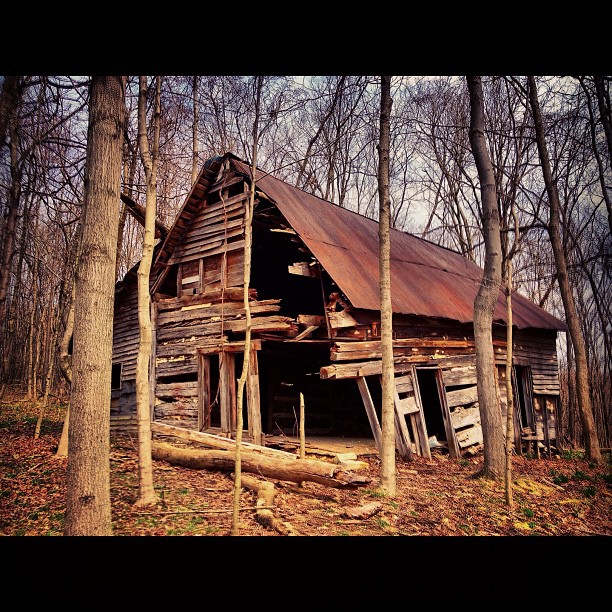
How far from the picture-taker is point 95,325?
4.23 metres

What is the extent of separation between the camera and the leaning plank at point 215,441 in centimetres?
720

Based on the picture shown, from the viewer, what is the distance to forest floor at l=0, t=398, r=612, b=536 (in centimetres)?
515

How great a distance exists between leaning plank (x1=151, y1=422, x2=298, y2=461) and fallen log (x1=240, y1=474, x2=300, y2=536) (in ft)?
1.95

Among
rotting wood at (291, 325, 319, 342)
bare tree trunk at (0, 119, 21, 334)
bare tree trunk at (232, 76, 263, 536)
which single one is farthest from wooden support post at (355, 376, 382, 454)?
bare tree trunk at (0, 119, 21, 334)

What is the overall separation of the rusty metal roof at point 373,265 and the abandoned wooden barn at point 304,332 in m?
0.06

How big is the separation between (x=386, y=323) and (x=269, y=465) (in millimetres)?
2809

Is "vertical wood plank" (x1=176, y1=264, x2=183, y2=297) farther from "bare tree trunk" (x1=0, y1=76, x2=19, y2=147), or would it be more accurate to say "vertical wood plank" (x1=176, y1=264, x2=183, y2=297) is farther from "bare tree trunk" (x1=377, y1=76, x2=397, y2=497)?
"bare tree trunk" (x1=377, y1=76, x2=397, y2=497)

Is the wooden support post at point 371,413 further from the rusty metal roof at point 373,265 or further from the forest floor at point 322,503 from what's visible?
the rusty metal roof at point 373,265

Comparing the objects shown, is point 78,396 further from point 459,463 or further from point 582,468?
point 582,468

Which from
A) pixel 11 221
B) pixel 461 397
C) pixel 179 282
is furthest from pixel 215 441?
pixel 11 221

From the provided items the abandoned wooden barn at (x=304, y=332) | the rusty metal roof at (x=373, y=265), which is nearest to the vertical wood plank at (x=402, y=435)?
the abandoned wooden barn at (x=304, y=332)
